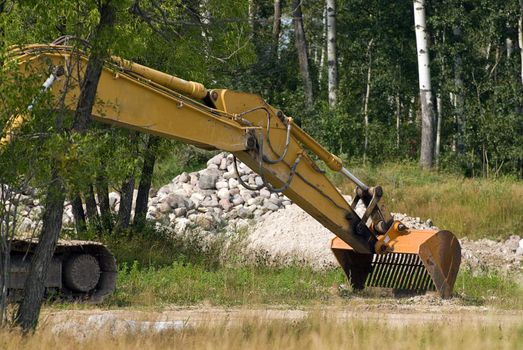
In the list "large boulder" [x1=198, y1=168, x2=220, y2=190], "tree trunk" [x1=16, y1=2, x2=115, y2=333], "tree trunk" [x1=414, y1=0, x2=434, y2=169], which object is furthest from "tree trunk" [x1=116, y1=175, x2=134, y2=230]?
"tree trunk" [x1=414, y1=0, x2=434, y2=169]

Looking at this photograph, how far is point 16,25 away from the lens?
14367 millimetres

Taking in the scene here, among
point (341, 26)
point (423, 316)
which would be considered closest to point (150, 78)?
point (423, 316)

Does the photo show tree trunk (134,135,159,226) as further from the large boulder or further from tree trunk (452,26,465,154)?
tree trunk (452,26,465,154)

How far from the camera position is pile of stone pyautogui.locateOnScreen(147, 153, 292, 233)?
2709 cm

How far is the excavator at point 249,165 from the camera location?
586 inches

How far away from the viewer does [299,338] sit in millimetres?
12141

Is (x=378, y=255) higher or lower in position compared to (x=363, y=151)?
lower

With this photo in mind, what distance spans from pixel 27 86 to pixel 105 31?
0.95m

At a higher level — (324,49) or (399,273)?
(324,49)

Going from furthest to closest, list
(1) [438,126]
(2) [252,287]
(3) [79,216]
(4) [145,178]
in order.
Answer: (1) [438,126] → (4) [145,178] → (3) [79,216] → (2) [252,287]

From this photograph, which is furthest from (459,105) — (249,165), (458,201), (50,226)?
(50,226)

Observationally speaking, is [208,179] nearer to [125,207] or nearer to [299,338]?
[125,207]

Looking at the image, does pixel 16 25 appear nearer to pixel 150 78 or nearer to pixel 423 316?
pixel 150 78

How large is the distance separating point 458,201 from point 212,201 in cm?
605
